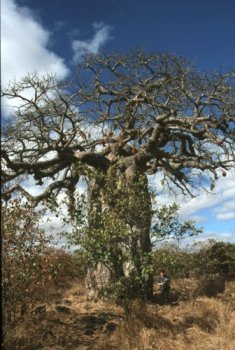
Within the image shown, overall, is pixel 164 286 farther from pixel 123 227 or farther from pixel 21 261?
pixel 21 261

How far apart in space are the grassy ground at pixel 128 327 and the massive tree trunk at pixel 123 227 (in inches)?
34.8

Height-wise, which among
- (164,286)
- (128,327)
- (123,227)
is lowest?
(128,327)

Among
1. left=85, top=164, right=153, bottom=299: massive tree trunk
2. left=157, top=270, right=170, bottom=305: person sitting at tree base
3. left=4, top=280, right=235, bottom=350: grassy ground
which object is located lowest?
left=4, top=280, right=235, bottom=350: grassy ground

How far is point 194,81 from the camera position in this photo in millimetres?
18156

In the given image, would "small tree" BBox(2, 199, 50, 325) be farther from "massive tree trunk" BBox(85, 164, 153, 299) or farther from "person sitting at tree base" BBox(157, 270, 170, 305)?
"person sitting at tree base" BBox(157, 270, 170, 305)

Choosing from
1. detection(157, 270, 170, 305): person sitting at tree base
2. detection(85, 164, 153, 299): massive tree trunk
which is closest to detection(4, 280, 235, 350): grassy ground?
detection(157, 270, 170, 305): person sitting at tree base

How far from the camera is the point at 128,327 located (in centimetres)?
1077

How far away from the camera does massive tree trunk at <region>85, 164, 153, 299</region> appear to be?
11.3 m

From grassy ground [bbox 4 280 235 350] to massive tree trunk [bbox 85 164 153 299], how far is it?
88 centimetres

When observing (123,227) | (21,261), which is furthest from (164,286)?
(21,261)

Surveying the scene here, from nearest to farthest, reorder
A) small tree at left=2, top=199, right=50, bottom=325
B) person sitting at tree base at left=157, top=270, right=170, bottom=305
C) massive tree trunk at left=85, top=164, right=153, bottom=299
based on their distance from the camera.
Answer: small tree at left=2, top=199, right=50, bottom=325 → massive tree trunk at left=85, top=164, right=153, bottom=299 → person sitting at tree base at left=157, top=270, right=170, bottom=305

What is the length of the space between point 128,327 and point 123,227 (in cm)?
232

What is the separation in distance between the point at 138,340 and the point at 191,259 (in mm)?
9041

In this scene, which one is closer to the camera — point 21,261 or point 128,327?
point 21,261
